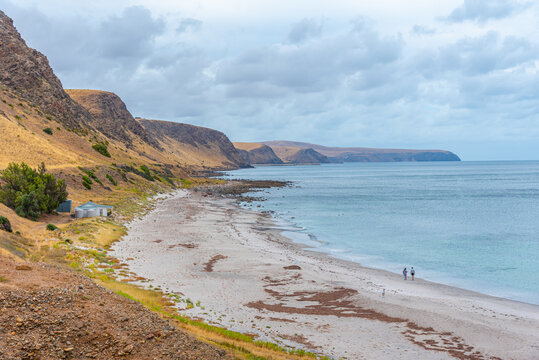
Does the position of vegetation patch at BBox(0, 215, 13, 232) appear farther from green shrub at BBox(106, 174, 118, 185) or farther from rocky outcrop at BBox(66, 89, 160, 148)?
rocky outcrop at BBox(66, 89, 160, 148)

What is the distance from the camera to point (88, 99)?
151625mm

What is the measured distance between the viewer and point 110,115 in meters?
148

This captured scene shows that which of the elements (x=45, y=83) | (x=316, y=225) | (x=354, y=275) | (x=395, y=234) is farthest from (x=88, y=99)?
(x=354, y=275)

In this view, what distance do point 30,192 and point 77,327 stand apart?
29.0 m

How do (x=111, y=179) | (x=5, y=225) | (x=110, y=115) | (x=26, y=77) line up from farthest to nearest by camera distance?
(x=110, y=115) < (x=26, y=77) < (x=111, y=179) < (x=5, y=225)

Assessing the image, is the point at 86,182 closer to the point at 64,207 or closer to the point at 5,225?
the point at 64,207

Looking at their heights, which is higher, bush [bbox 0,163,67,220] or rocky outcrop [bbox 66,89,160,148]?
rocky outcrop [bbox 66,89,160,148]

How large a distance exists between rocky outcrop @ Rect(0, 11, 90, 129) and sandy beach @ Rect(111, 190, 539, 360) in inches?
2751

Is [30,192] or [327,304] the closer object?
[327,304]

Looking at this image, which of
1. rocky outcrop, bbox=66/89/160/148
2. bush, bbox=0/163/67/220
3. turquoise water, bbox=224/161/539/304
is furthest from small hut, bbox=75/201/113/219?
rocky outcrop, bbox=66/89/160/148

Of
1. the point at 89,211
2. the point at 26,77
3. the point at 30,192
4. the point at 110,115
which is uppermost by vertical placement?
the point at 26,77

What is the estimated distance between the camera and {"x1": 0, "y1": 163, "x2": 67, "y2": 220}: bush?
34.4 metres

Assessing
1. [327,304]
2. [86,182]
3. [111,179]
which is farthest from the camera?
[111,179]

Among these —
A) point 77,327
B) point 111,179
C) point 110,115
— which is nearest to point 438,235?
point 77,327
